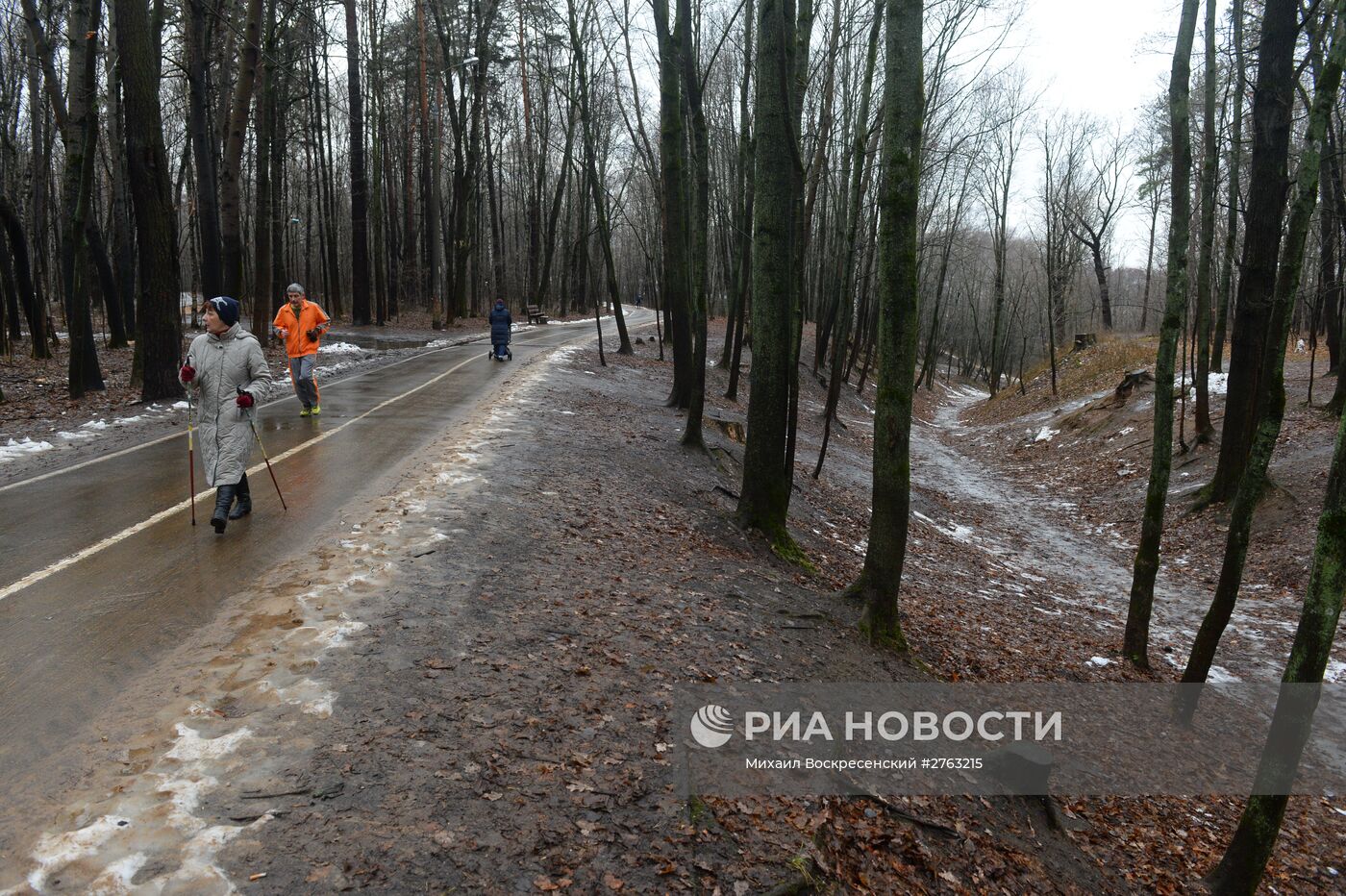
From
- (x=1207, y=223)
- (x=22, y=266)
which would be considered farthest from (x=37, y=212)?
(x=1207, y=223)

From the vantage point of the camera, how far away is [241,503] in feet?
24.5

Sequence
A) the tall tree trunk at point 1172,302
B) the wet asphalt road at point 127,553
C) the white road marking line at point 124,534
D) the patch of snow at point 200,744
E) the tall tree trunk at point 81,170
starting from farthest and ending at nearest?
the tall tree trunk at point 81,170 < the tall tree trunk at point 1172,302 < the white road marking line at point 124,534 < the wet asphalt road at point 127,553 < the patch of snow at point 200,744

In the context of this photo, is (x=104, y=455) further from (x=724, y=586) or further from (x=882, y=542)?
(x=882, y=542)

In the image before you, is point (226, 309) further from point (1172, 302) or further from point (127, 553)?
point (1172, 302)

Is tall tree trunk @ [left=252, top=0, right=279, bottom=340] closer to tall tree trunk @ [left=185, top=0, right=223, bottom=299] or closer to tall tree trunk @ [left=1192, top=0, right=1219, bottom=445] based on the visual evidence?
tall tree trunk @ [left=185, top=0, right=223, bottom=299]

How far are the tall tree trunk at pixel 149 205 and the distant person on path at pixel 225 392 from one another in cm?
794

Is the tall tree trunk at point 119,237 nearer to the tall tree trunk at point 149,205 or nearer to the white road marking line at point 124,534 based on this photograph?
the tall tree trunk at point 149,205

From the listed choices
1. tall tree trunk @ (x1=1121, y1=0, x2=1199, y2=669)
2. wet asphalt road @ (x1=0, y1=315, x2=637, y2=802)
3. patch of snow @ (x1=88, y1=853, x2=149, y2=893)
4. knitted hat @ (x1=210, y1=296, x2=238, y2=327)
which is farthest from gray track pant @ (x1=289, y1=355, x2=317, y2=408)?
tall tree trunk @ (x1=1121, y1=0, x2=1199, y2=669)

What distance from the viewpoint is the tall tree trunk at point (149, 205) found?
43.2 feet

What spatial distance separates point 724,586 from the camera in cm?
770

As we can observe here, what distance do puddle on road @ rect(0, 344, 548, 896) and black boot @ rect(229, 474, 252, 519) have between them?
145cm

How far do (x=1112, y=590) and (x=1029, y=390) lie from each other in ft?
86.0

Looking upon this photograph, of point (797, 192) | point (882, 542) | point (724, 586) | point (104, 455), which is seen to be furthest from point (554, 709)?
point (104, 455)

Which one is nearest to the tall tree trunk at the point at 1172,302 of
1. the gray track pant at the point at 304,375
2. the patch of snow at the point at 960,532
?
the patch of snow at the point at 960,532
